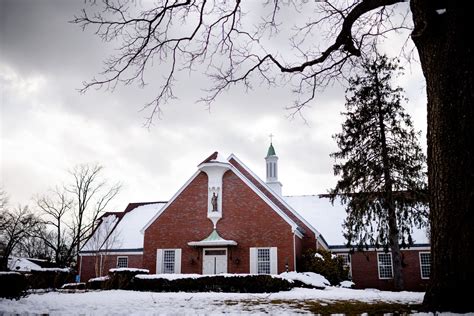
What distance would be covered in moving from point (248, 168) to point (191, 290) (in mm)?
11734

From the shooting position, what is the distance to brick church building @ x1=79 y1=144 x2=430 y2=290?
23031mm

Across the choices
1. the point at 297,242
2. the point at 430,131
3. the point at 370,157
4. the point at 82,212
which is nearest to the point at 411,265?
the point at 297,242

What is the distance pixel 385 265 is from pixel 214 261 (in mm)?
13246

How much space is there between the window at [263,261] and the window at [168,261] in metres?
5.38

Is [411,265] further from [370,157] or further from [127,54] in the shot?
[127,54]

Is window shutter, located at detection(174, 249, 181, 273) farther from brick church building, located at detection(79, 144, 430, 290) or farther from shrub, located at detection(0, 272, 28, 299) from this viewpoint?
shrub, located at detection(0, 272, 28, 299)

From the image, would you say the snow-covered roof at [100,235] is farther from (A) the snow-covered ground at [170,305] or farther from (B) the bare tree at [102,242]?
(A) the snow-covered ground at [170,305]

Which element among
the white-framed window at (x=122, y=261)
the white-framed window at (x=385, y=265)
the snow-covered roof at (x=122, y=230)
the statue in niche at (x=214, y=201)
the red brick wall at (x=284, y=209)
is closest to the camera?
the statue in niche at (x=214, y=201)

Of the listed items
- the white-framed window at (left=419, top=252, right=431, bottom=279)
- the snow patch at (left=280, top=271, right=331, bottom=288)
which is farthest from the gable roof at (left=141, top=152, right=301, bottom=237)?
the white-framed window at (left=419, top=252, right=431, bottom=279)

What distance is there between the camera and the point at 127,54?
338 inches

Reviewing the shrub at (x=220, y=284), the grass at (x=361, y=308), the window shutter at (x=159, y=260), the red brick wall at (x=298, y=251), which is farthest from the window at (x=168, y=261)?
the grass at (x=361, y=308)

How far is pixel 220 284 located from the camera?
16422 mm

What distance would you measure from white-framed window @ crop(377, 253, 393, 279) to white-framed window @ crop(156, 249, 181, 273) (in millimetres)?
14742

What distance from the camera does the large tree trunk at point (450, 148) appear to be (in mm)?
5176
